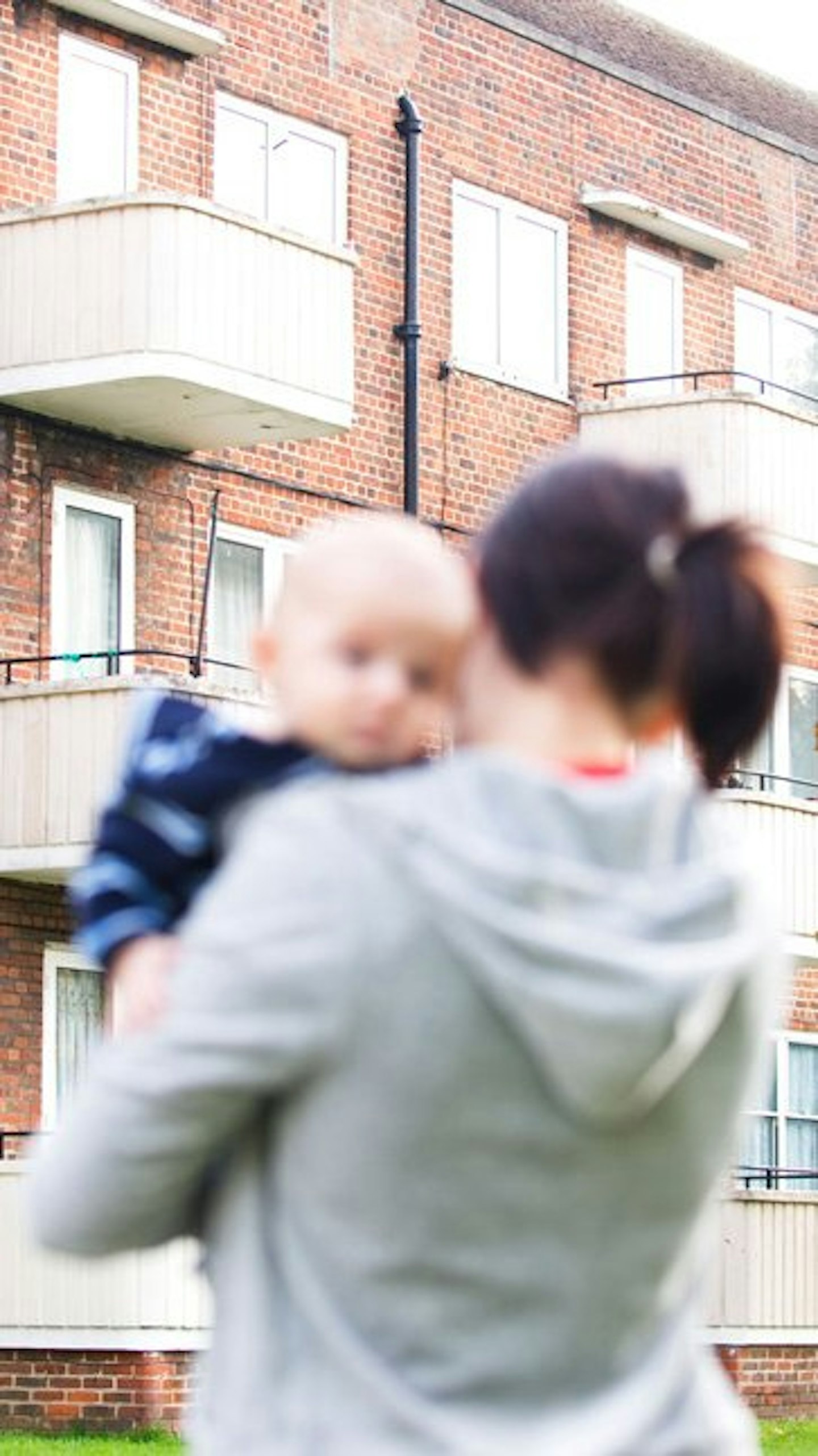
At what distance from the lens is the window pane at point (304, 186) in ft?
102

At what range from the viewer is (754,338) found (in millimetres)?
→ 37188

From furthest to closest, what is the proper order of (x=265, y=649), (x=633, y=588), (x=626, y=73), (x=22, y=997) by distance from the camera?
(x=626, y=73)
(x=22, y=997)
(x=265, y=649)
(x=633, y=588)

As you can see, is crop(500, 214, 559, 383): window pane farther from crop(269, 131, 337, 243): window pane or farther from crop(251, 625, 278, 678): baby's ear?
crop(251, 625, 278, 678): baby's ear

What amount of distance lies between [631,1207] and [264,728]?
0.55 metres

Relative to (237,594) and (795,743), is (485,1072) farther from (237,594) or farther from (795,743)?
(795,743)

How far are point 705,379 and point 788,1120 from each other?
257 inches

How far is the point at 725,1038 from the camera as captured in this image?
3385 mm

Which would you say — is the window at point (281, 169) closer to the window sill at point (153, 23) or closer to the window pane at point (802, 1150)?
the window sill at point (153, 23)

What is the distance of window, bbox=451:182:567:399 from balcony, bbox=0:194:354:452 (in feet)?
15.1

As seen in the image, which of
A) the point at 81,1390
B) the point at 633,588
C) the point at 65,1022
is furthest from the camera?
the point at 65,1022

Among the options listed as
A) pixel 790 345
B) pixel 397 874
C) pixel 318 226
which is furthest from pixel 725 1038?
pixel 790 345

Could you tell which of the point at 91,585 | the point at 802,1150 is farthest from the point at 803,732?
the point at 91,585

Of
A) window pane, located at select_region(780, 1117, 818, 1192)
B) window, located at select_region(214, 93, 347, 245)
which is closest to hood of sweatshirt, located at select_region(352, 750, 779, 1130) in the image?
window, located at select_region(214, 93, 347, 245)

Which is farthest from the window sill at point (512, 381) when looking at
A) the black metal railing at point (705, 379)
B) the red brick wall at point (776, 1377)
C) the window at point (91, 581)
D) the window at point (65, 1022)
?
the red brick wall at point (776, 1377)
